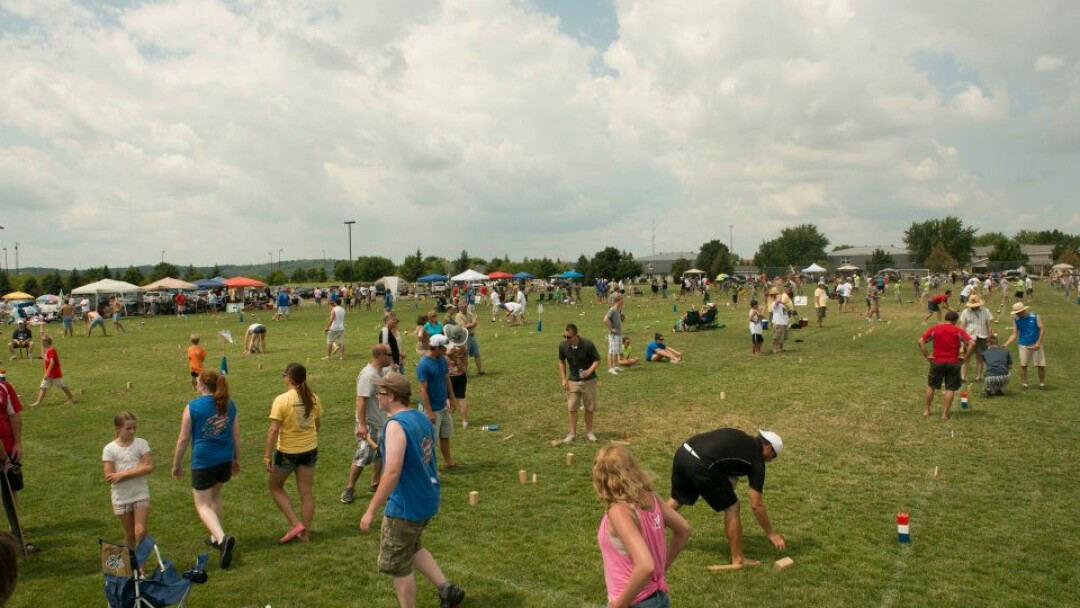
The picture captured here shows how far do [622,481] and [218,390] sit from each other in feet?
15.1

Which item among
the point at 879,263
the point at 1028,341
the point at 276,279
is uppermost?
the point at 879,263

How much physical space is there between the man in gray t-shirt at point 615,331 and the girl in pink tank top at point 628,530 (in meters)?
13.3

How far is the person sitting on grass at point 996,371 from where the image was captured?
1319cm

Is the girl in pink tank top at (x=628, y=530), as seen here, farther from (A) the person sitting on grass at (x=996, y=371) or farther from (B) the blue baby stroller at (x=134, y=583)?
(A) the person sitting on grass at (x=996, y=371)

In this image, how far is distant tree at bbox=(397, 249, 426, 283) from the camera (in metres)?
102

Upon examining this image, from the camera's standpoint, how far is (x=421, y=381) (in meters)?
8.82

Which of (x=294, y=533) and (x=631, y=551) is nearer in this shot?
(x=631, y=551)

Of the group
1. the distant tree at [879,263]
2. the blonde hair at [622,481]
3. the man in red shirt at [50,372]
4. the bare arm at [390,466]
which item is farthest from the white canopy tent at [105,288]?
the distant tree at [879,263]

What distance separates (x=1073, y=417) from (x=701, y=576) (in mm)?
9255

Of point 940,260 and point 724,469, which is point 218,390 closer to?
point 724,469

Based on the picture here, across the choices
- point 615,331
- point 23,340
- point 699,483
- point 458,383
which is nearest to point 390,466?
point 699,483

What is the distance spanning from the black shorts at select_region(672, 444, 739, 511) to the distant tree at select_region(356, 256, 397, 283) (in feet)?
318

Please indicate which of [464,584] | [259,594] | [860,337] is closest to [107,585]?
[259,594]

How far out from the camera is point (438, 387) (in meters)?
9.09
